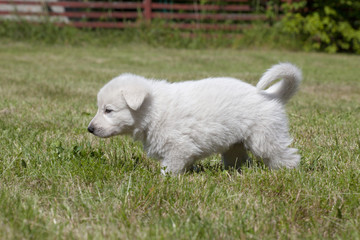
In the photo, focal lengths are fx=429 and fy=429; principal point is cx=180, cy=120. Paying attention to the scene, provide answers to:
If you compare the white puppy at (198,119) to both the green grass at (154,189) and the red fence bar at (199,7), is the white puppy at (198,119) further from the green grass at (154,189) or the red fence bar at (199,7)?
the red fence bar at (199,7)

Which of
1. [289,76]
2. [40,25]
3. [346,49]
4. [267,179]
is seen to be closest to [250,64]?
[346,49]

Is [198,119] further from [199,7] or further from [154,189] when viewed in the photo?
[199,7]

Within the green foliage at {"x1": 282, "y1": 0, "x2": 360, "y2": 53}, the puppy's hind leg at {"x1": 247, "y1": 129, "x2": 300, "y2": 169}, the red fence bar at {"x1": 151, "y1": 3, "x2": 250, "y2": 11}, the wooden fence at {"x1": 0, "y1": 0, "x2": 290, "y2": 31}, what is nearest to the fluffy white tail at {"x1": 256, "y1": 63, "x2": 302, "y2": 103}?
the puppy's hind leg at {"x1": 247, "y1": 129, "x2": 300, "y2": 169}

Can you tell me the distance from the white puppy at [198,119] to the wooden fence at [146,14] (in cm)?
1194

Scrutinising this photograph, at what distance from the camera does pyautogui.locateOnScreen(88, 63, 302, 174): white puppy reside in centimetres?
293

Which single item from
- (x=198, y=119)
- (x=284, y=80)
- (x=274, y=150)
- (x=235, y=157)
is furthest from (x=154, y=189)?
(x=284, y=80)

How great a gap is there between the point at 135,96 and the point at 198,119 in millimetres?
460

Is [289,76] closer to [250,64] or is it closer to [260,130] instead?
[260,130]

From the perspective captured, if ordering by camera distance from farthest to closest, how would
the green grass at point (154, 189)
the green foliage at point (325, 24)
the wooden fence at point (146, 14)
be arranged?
the wooden fence at point (146, 14), the green foliage at point (325, 24), the green grass at point (154, 189)

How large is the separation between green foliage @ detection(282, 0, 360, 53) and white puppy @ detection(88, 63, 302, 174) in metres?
11.7

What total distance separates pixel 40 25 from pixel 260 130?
12.8 metres

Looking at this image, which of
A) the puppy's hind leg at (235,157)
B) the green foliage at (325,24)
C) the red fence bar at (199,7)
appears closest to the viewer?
the puppy's hind leg at (235,157)

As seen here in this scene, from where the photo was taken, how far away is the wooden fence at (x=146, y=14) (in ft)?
48.2

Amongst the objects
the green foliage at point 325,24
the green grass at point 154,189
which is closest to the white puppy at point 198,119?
the green grass at point 154,189
